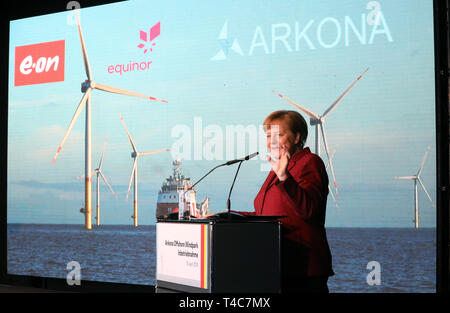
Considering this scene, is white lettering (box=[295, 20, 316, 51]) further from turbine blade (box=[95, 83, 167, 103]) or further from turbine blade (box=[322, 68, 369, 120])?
turbine blade (box=[95, 83, 167, 103])

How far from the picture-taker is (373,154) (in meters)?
5.55

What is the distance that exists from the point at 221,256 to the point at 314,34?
321 cm

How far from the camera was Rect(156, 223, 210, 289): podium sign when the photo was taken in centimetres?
302

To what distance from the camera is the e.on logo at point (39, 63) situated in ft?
22.8

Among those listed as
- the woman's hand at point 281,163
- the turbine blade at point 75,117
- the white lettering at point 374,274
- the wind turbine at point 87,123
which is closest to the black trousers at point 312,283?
the white lettering at point 374,274

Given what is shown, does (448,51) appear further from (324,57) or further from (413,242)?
(413,242)

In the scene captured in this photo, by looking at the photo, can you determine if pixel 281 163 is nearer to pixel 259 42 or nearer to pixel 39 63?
pixel 259 42

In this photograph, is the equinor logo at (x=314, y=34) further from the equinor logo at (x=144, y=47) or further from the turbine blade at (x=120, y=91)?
the turbine blade at (x=120, y=91)

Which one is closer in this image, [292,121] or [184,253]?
[184,253]

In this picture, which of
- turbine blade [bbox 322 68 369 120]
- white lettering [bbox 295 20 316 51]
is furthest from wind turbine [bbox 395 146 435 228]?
white lettering [bbox 295 20 316 51]

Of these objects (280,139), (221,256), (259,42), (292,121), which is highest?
(259,42)

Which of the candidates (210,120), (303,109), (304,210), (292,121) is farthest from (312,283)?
(210,120)

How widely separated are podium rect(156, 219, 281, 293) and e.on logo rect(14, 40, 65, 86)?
4.25 meters

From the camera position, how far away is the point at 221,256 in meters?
3.03
